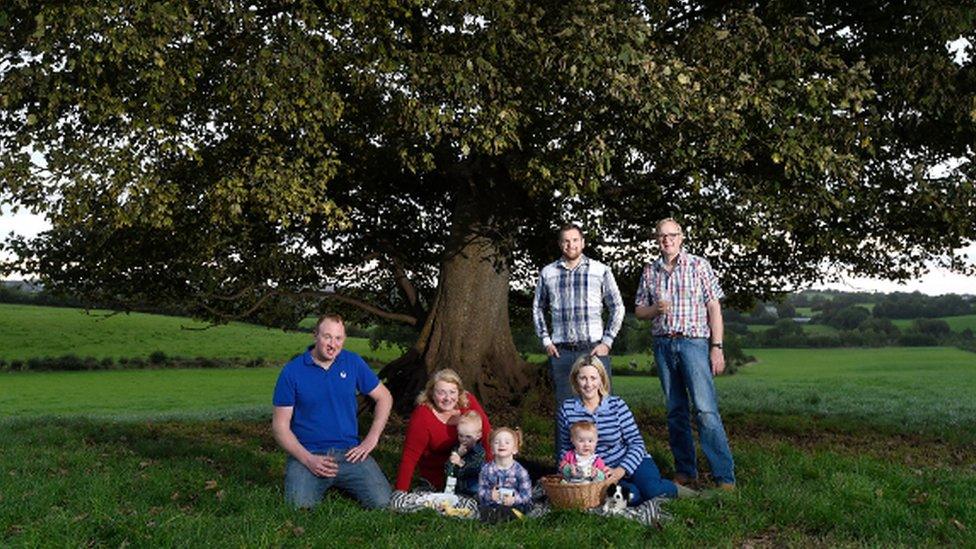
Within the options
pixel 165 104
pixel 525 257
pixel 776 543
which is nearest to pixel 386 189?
pixel 525 257

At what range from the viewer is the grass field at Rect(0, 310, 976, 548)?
285 inches

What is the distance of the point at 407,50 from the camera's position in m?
13.1

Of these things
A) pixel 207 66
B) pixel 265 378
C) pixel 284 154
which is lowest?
pixel 265 378

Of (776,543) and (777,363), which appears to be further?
(777,363)

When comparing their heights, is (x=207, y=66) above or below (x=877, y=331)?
above

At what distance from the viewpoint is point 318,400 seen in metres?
8.77

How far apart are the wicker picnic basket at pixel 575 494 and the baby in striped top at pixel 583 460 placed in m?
0.16

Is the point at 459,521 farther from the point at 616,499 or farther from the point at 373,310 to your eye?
the point at 373,310

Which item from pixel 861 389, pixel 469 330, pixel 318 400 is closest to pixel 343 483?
pixel 318 400

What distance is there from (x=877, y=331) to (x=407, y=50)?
6104 cm

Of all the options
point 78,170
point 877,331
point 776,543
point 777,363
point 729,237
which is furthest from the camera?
point 877,331

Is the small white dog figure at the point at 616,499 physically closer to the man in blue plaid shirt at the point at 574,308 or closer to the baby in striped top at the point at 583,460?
the baby in striped top at the point at 583,460

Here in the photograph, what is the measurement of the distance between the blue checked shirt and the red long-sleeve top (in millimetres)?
1235

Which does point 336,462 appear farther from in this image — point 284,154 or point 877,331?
point 877,331
